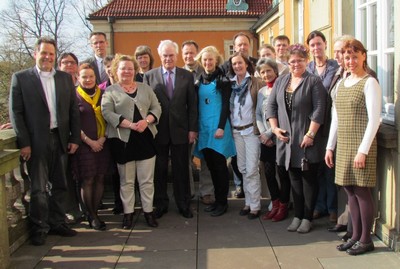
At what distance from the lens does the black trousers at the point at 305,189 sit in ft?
15.6

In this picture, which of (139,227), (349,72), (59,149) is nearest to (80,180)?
(59,149)

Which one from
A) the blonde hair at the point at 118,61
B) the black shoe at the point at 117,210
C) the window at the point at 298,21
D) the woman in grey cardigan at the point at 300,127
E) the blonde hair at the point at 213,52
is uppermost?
the window at the point at 298,21

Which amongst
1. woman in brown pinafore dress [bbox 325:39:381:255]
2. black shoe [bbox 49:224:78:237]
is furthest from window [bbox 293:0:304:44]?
black shoe [bbox 49:224:78:237]

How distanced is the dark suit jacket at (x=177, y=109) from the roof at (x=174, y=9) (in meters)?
22.0

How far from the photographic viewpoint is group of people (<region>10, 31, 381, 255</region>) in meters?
4.24

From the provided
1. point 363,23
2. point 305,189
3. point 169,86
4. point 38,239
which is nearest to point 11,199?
point 38,239

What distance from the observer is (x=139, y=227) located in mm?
5180

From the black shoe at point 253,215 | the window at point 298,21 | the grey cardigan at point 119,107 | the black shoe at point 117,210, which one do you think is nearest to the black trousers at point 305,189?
the black shoe at point 253,215

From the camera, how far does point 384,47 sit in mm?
4637

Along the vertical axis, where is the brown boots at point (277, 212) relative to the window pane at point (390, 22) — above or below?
below

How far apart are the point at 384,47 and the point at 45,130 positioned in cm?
358

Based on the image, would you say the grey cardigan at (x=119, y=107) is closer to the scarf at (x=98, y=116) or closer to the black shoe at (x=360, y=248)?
the scarf at (x=98, y=116)

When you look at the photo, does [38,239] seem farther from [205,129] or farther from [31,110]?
[205,129]

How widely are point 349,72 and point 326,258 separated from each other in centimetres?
181
